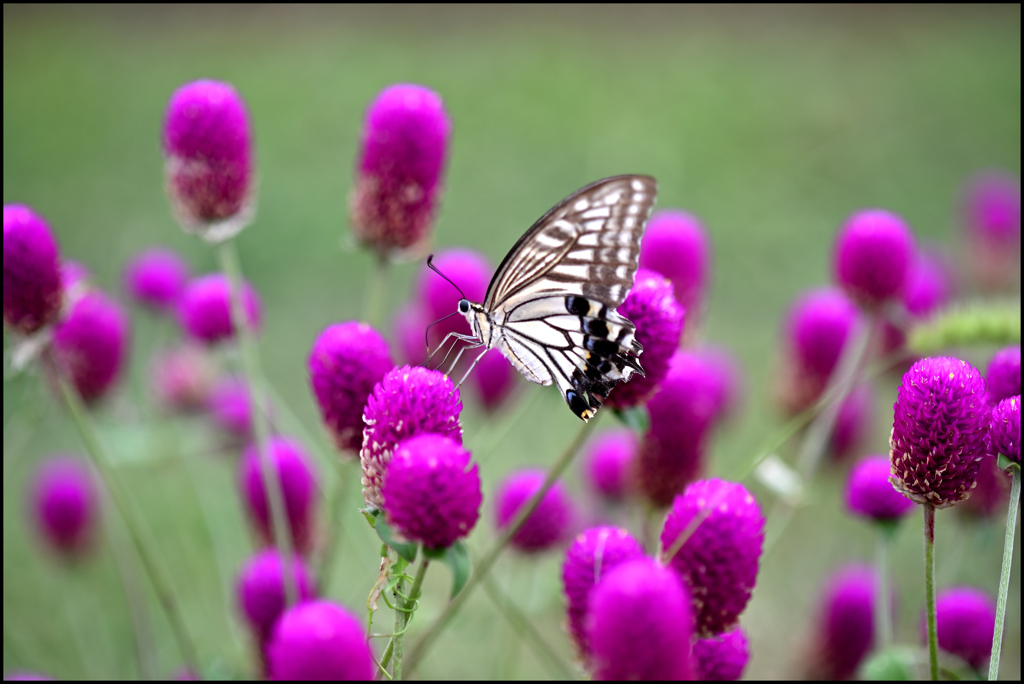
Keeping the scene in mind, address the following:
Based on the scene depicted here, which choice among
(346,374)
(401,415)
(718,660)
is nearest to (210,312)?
(346,374)

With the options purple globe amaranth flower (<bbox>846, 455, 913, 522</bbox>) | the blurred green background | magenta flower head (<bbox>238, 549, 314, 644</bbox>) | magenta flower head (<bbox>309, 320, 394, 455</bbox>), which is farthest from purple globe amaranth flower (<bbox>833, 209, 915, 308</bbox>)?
magenta flower head (<bbox>238, 549, 314, 644</bbox>)

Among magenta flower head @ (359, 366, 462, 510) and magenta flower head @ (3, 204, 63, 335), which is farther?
magenta flower head @ (3, 204, 63, 335)

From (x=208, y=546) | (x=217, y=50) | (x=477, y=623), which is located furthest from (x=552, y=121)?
(x=477, y=623)

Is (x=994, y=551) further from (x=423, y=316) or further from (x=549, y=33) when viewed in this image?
(x=549, y=33)

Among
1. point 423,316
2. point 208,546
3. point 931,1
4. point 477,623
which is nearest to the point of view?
point 423,316

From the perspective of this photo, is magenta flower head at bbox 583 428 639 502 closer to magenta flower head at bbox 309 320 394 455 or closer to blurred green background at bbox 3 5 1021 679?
blurred green background at bbox 3 5 1021 679

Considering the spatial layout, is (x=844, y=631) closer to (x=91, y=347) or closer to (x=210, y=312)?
(x=210, y=312)
